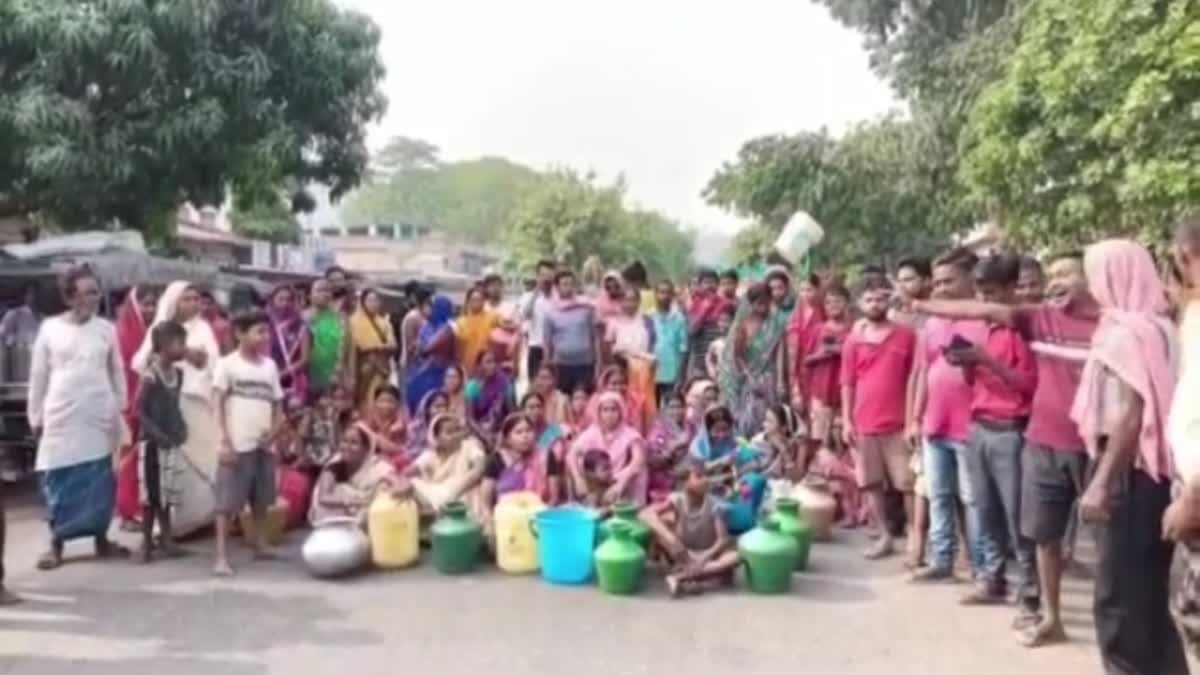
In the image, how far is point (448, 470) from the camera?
8289 millimetres

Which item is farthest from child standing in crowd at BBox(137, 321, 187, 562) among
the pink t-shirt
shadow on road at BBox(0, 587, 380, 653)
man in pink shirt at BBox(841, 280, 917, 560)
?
the pink t-shirt

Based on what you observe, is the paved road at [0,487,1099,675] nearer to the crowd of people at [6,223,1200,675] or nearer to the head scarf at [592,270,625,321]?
the crowd of people at [6,223,1200,675]

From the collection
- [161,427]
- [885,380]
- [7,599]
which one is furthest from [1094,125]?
[7,599]

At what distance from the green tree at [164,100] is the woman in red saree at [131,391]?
205 inches

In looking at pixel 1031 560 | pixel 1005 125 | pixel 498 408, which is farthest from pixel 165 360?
pixel 1005 125

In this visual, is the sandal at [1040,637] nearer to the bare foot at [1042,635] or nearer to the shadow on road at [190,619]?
the bare foot at [1042,635]

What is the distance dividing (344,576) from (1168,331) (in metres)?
4.88

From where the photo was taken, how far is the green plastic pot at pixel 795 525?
7.39 metres

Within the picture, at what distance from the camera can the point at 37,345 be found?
731cm

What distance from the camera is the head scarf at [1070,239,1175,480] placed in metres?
4.32

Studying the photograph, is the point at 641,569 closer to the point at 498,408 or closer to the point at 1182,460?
the point at 498,408

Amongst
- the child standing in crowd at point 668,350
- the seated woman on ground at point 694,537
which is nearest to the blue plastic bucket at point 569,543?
the seated woman on ground at point 694,537

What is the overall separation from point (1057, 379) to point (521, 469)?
3.67 m

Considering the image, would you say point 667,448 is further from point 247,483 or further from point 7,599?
point 7,599
